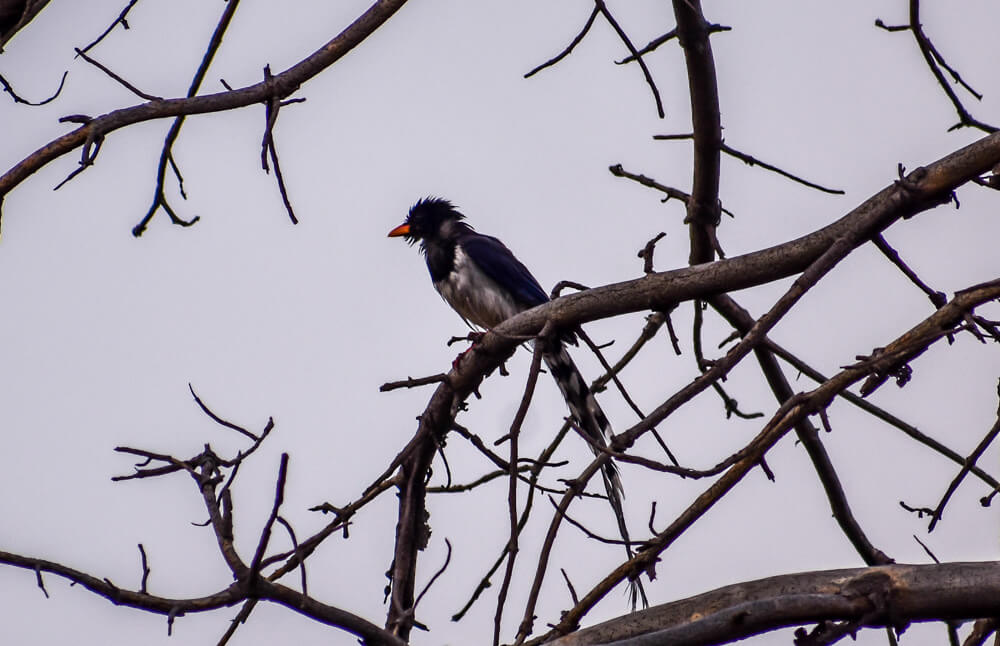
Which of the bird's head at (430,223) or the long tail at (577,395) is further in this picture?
the bird's head at (430,223)

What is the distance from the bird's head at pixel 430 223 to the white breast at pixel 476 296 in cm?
56

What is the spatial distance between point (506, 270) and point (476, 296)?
0.72ft

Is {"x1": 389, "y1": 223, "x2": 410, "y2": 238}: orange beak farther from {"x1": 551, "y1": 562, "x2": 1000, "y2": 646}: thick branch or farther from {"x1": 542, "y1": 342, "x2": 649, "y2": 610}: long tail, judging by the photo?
{"x1": 551, "y1": 562, "x2": 1000, "y2": 646}: thick branch

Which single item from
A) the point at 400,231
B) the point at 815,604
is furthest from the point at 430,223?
the point at 815,604

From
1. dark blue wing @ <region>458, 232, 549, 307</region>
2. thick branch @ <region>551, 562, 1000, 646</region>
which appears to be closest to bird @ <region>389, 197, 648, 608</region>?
dark blue wing @ <region>458, 232, 549, 307</region>

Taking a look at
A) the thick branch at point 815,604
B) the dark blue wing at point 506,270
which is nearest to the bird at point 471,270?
the dark blue wing at point 506,270

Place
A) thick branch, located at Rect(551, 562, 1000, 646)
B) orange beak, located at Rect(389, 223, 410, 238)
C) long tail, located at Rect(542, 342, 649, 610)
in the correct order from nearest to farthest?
thick branch, located at Rect(551, 562, 1000, 646) < long tail, located at Rect(542, 342, 649, 610) < orange beak, located at Rect(389, 223, 410, 238)

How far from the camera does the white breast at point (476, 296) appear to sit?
6.45m

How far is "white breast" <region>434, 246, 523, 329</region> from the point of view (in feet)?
21.1

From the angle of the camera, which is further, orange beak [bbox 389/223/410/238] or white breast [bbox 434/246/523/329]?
orange beak [bbox 389/223/410/238]

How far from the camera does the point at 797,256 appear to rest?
316 centimetres

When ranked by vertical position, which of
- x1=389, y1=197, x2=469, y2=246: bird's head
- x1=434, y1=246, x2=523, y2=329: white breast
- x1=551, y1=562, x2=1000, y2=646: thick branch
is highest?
x1=389, y1=197, x2=469, y2=246: bird's head

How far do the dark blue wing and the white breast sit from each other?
33 mm

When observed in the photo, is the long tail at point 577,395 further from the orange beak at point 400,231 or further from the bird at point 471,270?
the orange beak at point 400,231
